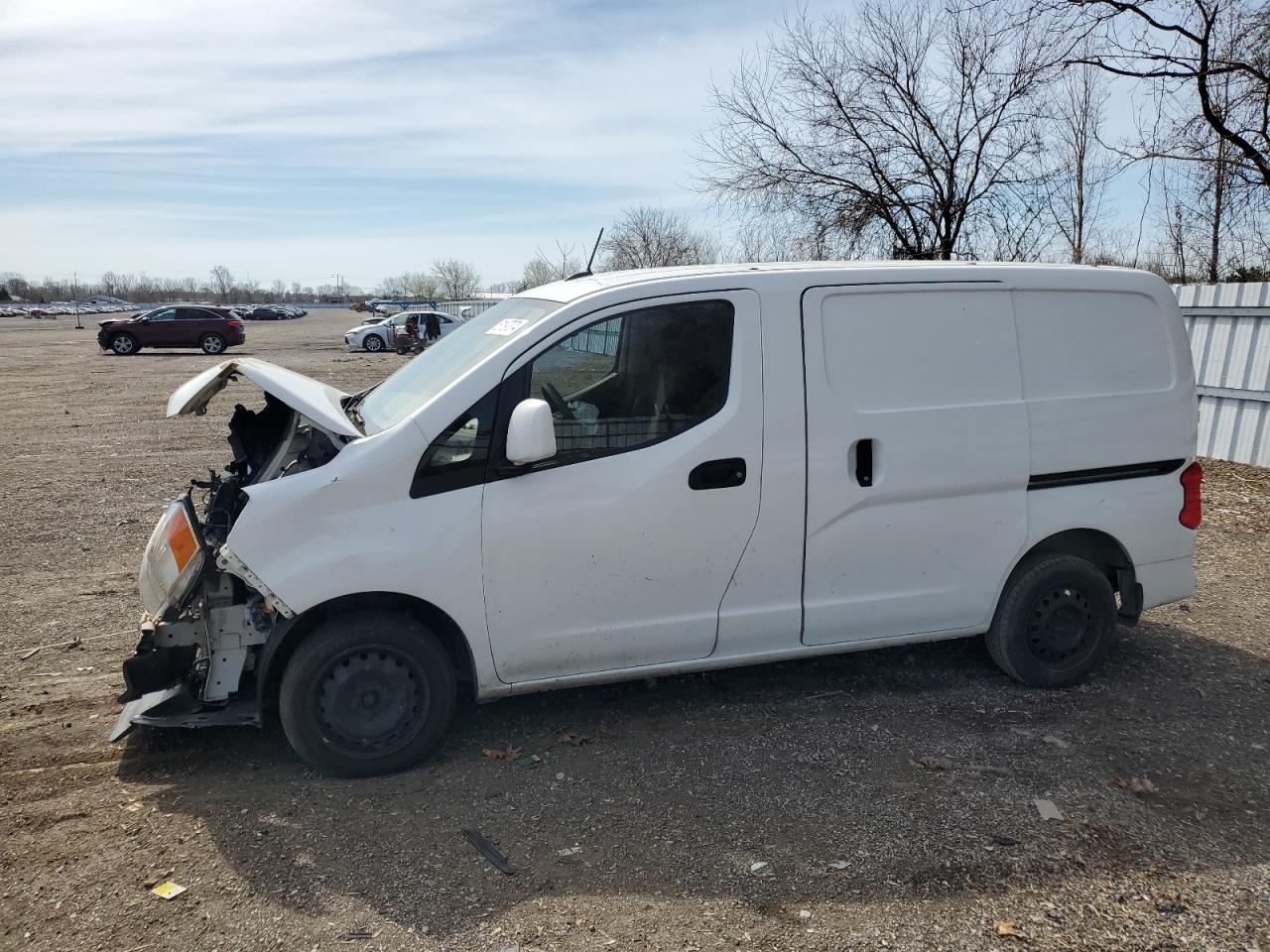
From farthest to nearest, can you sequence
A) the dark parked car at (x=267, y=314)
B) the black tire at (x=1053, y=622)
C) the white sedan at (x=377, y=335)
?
the dark parked car at (x=267, y=314), the white sedan at (x=377, y=335), the black tire at (x=1053, y=622)

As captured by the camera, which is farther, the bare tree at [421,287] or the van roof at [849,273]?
the bare tree at [421,287]

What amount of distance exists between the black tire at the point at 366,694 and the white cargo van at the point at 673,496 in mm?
11

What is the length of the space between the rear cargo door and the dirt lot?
57cm

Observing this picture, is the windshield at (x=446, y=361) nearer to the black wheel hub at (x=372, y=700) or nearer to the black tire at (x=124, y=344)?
the black wheel hub at (x=372, y=700)

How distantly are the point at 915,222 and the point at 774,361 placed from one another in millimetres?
11435

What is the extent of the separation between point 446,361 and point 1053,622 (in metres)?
3.19

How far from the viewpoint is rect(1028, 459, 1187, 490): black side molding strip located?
457cm

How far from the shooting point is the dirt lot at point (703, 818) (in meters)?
3.06

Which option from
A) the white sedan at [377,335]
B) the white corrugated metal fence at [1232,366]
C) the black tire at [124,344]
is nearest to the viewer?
the white corrugated metal fence at [1232,366]

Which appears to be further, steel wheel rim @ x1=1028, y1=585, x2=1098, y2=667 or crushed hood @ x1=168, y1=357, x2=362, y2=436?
steel wheel rim @ x1=1028, y1=585, x2=1098, y2=667

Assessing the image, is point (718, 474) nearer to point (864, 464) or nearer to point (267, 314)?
point (864, 464)

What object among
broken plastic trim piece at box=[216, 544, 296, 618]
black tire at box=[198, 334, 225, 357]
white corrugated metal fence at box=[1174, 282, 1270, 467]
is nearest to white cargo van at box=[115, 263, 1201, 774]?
broken plastic trim piece at box=[216, 544, 296, 618]

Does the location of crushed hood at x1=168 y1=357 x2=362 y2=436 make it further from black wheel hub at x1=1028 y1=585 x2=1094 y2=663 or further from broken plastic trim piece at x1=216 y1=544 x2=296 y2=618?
black wheel hub at x1=1028 y1=585 x2=1094 y2=663

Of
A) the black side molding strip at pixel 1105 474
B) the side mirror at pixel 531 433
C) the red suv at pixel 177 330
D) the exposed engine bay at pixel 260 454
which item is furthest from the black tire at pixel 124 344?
the black side molding strip at pixel 1105 474
